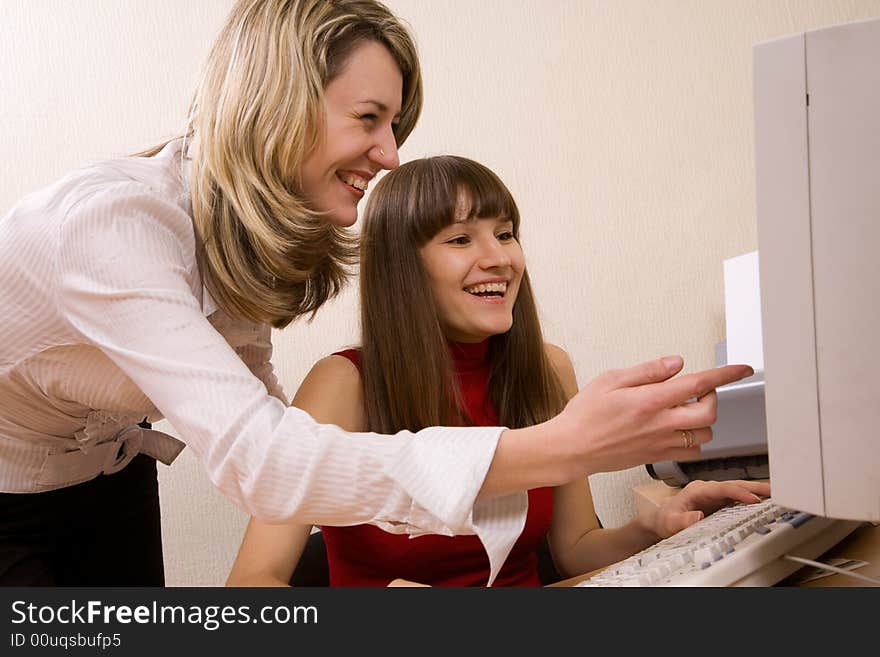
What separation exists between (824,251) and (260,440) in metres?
0.42

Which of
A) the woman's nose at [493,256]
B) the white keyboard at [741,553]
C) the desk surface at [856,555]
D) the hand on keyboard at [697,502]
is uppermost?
the woman's nose at [493,256]

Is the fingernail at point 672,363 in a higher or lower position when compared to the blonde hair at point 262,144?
lower

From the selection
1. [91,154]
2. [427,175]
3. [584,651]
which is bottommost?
[584,651]

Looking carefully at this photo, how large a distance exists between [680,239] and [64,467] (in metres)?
1.26

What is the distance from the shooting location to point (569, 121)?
5.83ft

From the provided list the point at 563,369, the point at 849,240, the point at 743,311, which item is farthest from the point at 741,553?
the point at 743,311

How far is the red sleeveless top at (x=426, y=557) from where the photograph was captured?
1.10 m

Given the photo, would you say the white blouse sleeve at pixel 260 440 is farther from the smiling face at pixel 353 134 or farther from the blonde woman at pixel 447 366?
the blonde woman at pixel 447 366

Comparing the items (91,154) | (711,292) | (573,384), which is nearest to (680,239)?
(711,292)

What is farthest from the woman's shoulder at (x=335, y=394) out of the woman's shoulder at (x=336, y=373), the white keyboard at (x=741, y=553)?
the white keyboard at (x=741, y=553)

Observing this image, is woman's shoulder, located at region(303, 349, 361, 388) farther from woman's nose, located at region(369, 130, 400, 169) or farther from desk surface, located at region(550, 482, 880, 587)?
desk surface, located at region(550, 482, 880, 587)

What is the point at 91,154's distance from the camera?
5.68 feet

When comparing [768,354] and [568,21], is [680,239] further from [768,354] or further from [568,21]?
[768,354]

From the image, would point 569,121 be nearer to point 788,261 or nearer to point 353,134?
point 353,134
